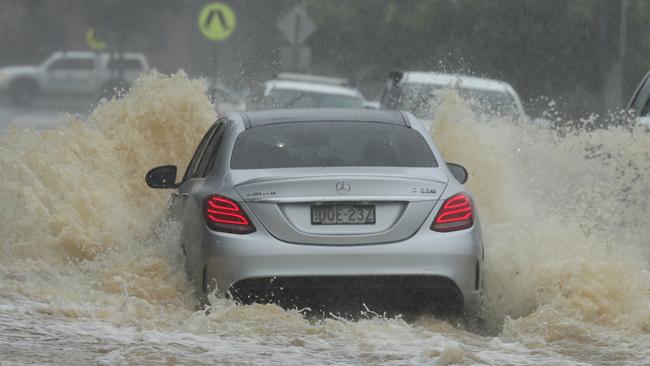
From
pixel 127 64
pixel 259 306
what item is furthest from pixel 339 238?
pixel 127 64

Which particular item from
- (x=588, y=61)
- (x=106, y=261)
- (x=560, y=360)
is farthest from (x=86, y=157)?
(x=588, y=61)

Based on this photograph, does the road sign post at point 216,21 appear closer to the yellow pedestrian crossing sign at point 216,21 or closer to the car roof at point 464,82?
the yellow pedestrian crossing sign at point 216,21

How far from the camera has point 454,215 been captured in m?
8.62

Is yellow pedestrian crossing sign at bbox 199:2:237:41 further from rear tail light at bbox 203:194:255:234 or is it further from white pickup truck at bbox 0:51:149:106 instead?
rear tail light at bbox 203:194:255:234

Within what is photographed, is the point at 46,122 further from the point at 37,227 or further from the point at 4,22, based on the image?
the point at 37,227

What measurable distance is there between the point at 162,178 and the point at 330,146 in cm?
162

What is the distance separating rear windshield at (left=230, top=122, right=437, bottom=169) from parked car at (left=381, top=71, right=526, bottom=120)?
8330 mm

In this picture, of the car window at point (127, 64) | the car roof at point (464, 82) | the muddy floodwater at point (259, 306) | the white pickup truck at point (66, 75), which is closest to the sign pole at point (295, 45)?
the car roof at point (464, 82)

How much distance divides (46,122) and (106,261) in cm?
3530

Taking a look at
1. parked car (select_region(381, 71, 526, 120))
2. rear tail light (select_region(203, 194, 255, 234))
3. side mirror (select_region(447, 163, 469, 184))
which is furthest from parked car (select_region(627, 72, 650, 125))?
rear tail light (select_region(203, 194, 255, 234))

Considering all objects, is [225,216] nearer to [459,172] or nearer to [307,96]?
[459,172]

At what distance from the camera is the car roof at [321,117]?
9.59 metres

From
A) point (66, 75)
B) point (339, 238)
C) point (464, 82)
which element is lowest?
point (339, 238)

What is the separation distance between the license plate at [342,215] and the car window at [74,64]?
49572 millimetres
